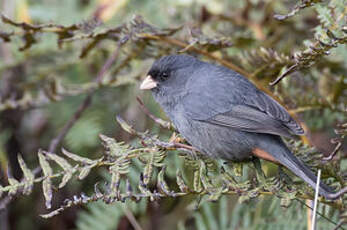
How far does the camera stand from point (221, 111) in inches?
125

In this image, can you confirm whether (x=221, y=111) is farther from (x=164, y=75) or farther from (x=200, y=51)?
(x=164, y=75)

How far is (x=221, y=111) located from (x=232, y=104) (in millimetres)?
80

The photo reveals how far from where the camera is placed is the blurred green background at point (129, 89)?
3.47m

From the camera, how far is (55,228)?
448 centimetres

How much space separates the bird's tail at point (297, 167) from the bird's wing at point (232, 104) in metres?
0.16

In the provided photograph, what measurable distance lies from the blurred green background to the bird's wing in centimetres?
20

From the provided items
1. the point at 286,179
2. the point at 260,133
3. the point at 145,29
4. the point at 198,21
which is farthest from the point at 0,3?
the point at 286,179

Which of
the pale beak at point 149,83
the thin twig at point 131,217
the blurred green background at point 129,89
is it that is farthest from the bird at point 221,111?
the thin twig at point 131,217

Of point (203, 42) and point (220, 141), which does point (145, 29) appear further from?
point (220, 141)

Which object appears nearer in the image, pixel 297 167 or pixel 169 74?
pixel 297 167

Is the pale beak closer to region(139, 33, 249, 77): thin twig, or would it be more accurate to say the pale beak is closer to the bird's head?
the bird's head

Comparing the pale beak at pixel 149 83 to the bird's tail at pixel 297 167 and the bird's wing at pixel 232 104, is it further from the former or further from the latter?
the bird's tail at pixel 297 167

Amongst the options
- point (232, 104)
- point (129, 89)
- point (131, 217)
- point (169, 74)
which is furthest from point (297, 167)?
point (129, 89)

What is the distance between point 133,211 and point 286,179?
4.82ft
